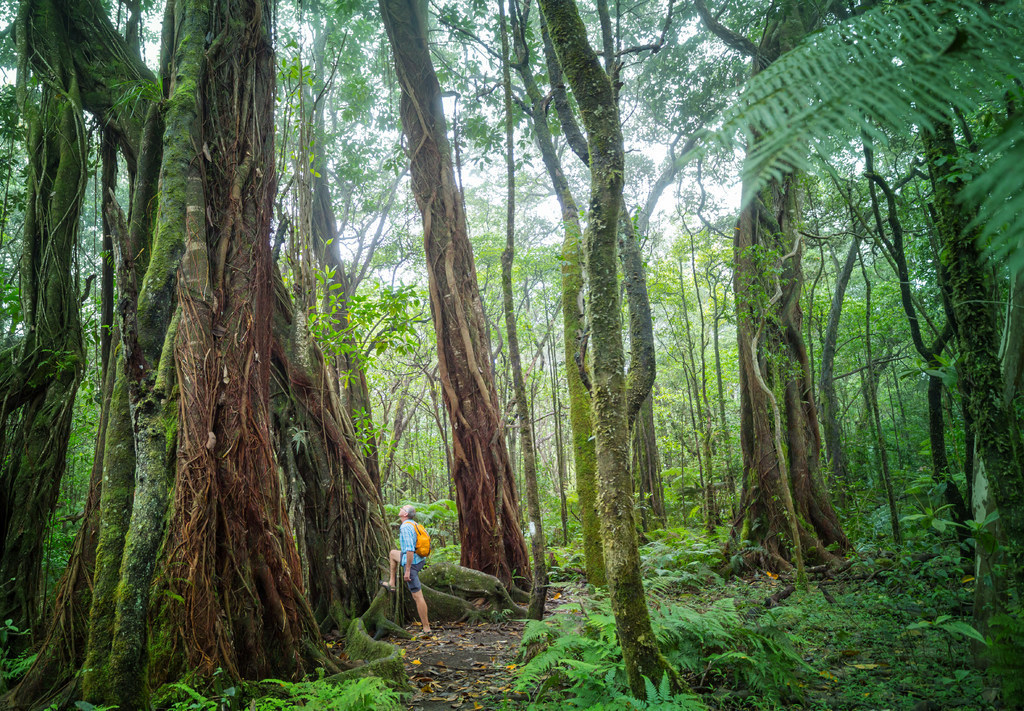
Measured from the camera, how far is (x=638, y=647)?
2.40m

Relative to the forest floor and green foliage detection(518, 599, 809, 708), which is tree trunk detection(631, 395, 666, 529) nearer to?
the forest floor

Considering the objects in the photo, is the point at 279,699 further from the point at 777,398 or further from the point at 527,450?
the point at 777,398

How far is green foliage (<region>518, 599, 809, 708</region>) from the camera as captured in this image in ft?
9.50

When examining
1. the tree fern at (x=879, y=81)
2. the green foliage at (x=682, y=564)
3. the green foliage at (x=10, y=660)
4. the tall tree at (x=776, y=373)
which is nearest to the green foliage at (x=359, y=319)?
the green foliage at (x=10, y=660)

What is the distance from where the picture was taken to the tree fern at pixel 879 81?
718mm

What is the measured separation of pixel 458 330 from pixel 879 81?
21.2ft

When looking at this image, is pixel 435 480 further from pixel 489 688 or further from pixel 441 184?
pixel 489 688

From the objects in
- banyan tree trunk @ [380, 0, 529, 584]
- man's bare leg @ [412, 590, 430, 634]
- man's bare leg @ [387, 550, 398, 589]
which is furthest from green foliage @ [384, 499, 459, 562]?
man's bare leg @ [412, 590, 430, 634]

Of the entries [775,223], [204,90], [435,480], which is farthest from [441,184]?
[435,480]

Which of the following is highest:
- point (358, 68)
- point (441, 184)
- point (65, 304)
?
point (358, 68)

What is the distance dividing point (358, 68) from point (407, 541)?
31.9ft

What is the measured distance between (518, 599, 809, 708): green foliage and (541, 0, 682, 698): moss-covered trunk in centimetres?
54

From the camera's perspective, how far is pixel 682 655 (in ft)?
10.9

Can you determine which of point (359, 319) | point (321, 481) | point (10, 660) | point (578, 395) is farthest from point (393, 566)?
point (10, 660)
